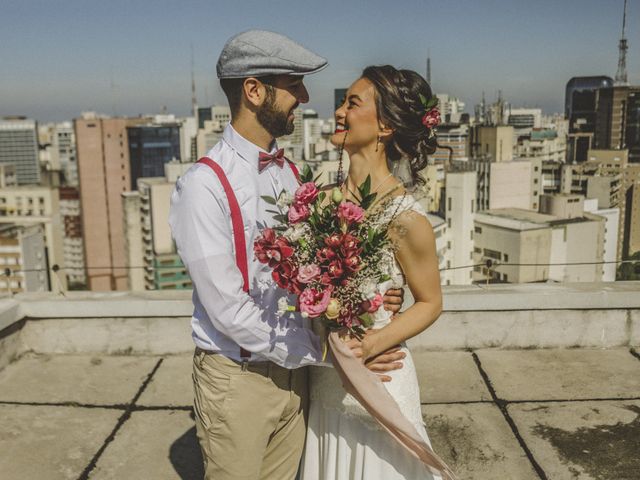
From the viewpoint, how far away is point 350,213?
187cm

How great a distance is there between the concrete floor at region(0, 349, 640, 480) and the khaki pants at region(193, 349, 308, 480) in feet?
3.28

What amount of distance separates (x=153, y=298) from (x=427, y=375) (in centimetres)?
190

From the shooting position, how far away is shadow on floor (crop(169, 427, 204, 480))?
2.96 m

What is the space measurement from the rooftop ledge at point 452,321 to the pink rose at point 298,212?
2427 millimetres

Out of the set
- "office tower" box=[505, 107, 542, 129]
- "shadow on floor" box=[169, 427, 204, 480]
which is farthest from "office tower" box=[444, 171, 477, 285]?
"office tower" box=[505, 107, 542, 129]

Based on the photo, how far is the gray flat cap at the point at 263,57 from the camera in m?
1.94

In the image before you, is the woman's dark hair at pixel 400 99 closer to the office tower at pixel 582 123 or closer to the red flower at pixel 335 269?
the red flower at pixel 335 269

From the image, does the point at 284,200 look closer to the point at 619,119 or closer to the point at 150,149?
the point at 150,149

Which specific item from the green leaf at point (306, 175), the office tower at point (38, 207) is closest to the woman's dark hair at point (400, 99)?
the green leaf at point (306, 175)

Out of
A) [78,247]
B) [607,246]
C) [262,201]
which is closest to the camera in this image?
[262,201]

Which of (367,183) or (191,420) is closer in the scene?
(367,183)

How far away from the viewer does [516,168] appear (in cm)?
6962

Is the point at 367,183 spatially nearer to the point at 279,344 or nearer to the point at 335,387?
the point at 279,344

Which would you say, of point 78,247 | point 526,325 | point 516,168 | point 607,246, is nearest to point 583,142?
Result: point 516,168
